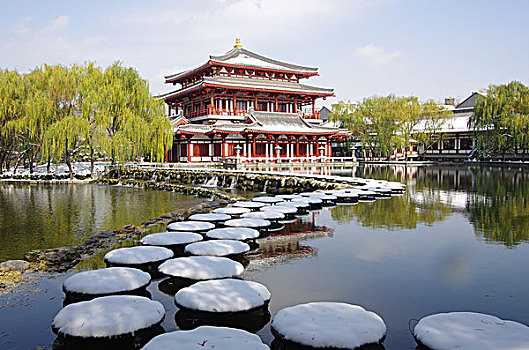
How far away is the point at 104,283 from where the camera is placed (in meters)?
5.36

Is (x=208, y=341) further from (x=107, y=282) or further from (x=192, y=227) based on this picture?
(x=192, y=227)

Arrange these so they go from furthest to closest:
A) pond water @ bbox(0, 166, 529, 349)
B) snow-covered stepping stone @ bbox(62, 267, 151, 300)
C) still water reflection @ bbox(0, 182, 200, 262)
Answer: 1. still water reflection @ bbox(0, 182, 200, 262)
2. snow-covered stepping stone @ bbox(62, 267, 151, 300)
3. pond water @ bbox(0, 166, 529, 349)

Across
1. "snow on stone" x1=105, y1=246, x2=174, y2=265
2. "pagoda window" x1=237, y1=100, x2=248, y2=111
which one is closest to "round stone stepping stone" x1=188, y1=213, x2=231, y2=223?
"snow on stone" x1=105, y1=246, x2=174, y2=265

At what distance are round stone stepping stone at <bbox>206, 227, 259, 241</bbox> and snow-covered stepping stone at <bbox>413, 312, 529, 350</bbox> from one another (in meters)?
4.35

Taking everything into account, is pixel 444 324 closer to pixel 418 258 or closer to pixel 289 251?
pixel 418 258

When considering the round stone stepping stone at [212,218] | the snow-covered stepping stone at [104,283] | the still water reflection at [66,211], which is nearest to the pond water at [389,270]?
the snow-covered stepping stone at [104,283]

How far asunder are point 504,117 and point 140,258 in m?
33.0

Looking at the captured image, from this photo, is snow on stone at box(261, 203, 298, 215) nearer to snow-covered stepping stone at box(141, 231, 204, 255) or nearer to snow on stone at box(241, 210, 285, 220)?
snow on stone at box(241, 210, 285, 220)

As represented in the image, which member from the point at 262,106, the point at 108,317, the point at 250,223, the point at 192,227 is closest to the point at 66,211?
the point at 192,227

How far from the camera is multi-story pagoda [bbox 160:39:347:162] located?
33.1 meters

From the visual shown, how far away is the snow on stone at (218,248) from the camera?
694 cm

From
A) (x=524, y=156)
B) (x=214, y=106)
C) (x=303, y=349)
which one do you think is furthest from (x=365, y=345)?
(x=524, y=156)

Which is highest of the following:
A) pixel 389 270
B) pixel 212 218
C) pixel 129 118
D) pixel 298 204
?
pixel 129 118

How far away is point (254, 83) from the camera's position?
120ft
